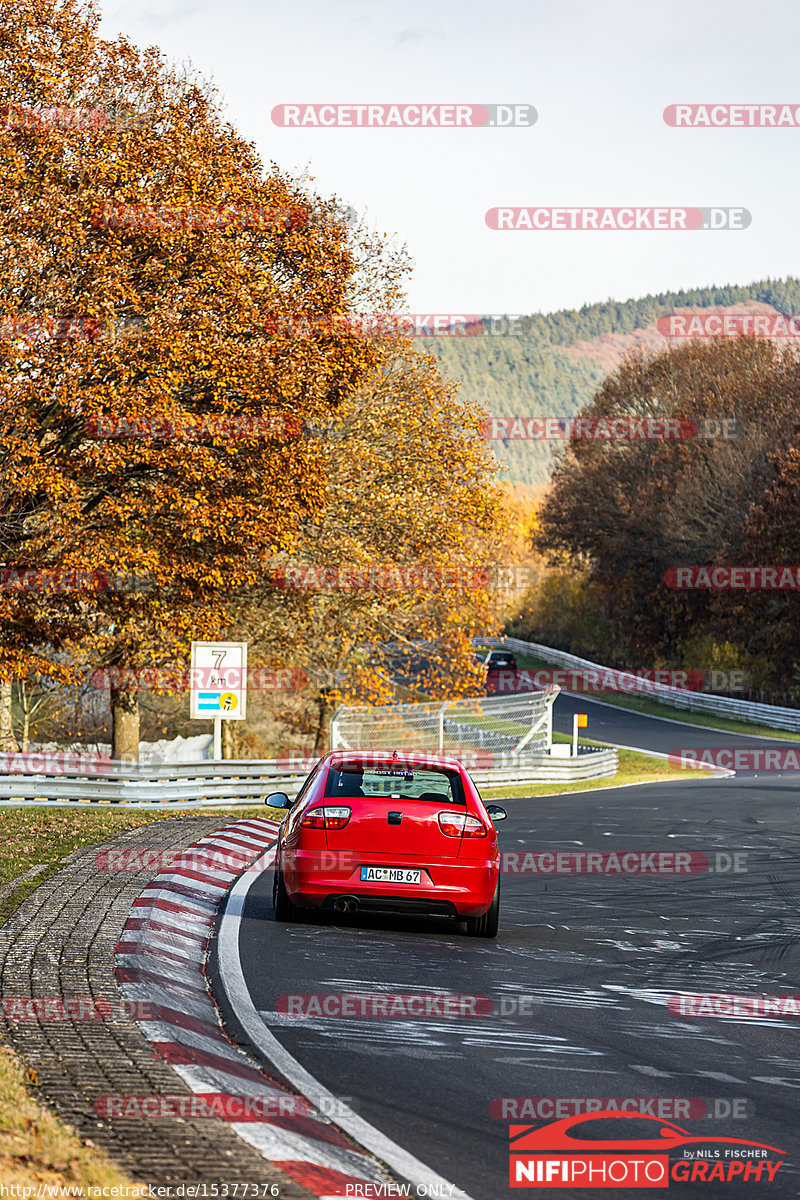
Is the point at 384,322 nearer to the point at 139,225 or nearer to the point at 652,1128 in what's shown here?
the point at 139,225

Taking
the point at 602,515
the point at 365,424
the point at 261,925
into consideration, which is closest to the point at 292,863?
the point at 261,925

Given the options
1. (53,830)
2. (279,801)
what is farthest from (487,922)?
(53,830)

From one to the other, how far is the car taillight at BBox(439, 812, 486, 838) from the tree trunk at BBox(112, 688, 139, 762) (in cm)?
1908

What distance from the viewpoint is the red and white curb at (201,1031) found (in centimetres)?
476

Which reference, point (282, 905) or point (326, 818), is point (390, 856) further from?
point (282, 905)

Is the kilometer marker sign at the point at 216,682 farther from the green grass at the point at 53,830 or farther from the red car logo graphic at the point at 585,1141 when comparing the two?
the red car logo graphic at the point at 585,1141

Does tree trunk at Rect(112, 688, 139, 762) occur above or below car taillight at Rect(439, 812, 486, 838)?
below

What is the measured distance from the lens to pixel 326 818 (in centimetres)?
988

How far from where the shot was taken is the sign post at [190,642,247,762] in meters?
22.9

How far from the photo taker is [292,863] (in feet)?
32.5

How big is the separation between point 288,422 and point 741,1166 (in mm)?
18403

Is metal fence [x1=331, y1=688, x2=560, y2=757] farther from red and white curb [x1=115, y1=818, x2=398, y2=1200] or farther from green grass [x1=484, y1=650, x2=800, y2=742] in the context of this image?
green grass [x1=484, y1=650, x2=800, y2=742]

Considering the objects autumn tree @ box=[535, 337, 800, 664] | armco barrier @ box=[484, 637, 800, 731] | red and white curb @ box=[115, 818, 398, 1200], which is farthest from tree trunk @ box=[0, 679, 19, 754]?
autumn tree @ box=[535, 337, 800, 664]

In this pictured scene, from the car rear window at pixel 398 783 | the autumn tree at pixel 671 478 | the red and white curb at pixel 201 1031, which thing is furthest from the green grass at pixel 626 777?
the autumn tree at pixel 671 478
